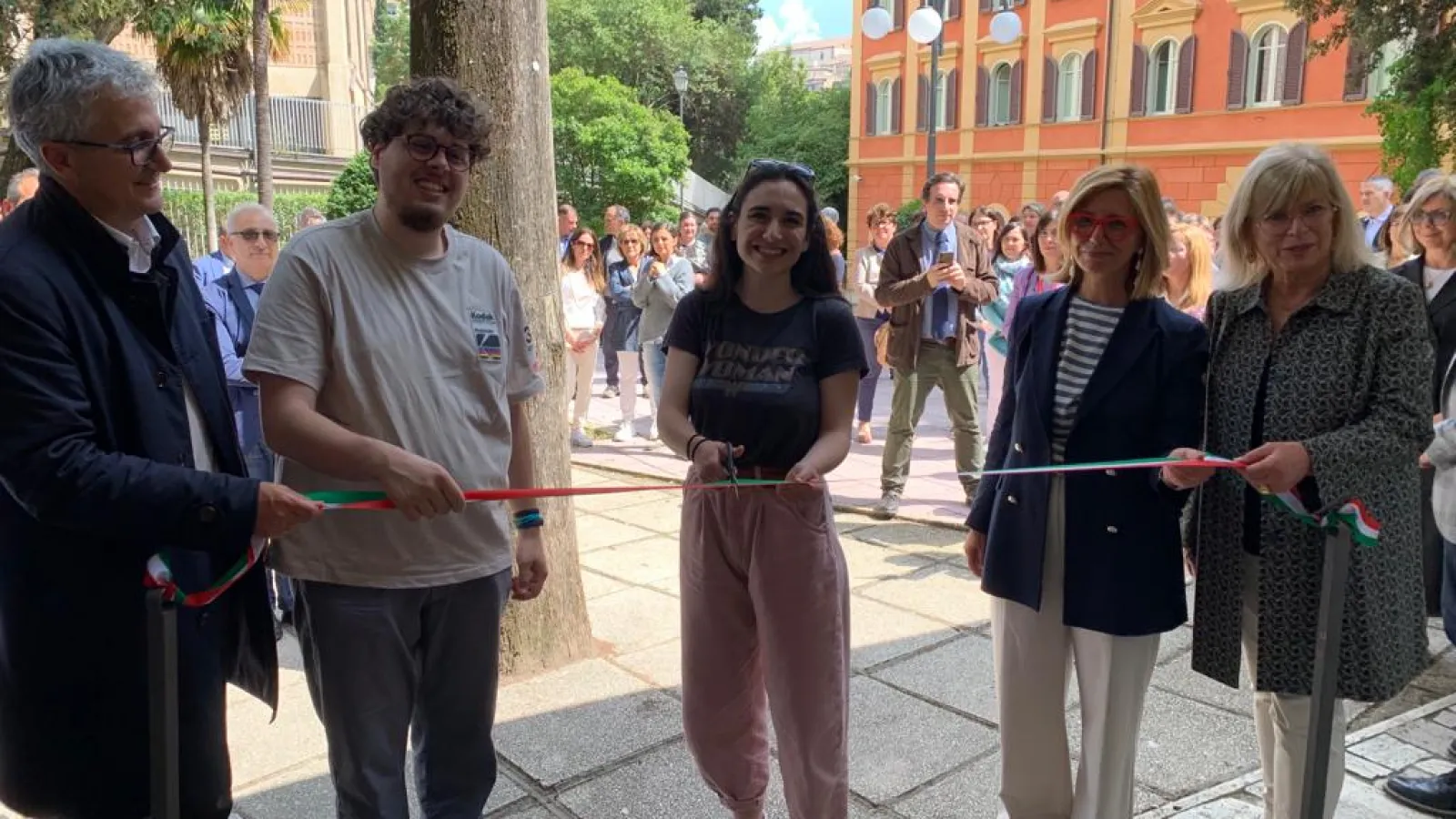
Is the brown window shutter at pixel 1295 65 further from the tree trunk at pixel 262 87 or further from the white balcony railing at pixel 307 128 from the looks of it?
the white balcony railing at pixel 307 128

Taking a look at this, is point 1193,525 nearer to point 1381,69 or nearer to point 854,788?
point 854,788

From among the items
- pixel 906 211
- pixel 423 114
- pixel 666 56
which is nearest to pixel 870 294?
pixel 423 114

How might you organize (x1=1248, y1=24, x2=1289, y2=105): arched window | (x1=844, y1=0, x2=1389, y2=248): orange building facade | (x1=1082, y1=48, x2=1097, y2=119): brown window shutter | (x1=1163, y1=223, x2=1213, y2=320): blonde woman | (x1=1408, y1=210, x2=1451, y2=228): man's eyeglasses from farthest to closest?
(x1=1082, y1=48, x2=1097, y2=119): brown window shutter → (x1=1248, y1=24, x2=1289, y2=105): arched window → (x1=844, y1=0, x2=1389, y2=248): orange building facade → (x1=1163, y1=223, x2=1213, y2=320): blonde woman → (x1=1408, y1=210, x2=1451, y2=228): man's eyeglasses

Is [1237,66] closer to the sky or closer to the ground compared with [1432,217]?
closer to the sky

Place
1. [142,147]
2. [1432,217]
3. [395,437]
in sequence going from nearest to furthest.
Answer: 1. [142,147]
2. [395,437]
3. [1432,217]

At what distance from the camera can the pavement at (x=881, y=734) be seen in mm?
3188

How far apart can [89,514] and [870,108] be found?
35738 millimetres

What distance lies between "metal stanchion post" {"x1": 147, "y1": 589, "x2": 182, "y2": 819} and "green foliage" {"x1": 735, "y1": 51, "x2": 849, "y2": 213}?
40432 mm

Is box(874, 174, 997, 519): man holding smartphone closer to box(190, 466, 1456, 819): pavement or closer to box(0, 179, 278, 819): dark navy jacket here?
box(190, 466, 1456, 819): pavement

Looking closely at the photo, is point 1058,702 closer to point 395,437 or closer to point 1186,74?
point 395,437

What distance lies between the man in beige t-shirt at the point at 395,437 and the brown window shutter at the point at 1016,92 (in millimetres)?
31009

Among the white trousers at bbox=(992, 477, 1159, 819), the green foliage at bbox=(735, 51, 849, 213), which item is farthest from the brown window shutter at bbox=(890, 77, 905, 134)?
the white trousers at bbox=(992, 477, 1159, 819)

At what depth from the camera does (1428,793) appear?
10.3 feet

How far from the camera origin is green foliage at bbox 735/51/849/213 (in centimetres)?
4344
